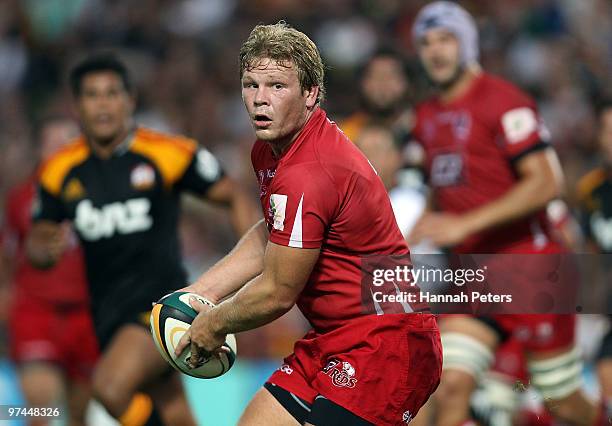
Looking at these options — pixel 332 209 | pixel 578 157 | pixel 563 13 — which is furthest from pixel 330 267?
pixel 563 13

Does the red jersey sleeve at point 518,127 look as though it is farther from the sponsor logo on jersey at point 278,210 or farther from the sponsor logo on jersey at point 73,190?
the sponsor logo on jersey at point 278,210

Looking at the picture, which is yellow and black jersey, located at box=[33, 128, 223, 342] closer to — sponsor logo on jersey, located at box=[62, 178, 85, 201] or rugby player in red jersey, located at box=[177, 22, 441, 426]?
sponsor logo on jersey, located at box=[62, 178, 85, 201]

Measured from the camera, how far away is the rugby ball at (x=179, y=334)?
15.8 ft

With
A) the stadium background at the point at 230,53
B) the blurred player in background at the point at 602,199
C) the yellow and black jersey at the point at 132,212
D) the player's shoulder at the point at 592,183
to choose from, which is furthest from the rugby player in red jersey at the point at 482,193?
the stadium background at the point at 230,53

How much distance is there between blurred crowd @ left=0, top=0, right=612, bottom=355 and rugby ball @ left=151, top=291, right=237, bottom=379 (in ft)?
24.8

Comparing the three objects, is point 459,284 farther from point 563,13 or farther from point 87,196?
point 563,13

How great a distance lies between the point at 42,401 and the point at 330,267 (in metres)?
4.17

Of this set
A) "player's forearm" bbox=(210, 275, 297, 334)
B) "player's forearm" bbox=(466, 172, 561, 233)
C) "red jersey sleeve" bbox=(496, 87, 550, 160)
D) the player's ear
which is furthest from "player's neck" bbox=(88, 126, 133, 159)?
"player's forearm" bbox=(210, 275, 297, 334)

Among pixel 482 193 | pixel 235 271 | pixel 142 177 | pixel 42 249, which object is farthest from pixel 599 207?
pixel 235 271

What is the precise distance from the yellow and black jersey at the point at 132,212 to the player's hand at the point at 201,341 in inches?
92.5

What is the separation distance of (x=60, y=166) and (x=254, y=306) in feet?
10.7

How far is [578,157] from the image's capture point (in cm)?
1273

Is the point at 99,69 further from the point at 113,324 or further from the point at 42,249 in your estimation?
the point at 113,324

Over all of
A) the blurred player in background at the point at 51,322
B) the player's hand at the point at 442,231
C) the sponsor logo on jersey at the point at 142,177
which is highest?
the sponsor logo on jersey at the point at 142,177
